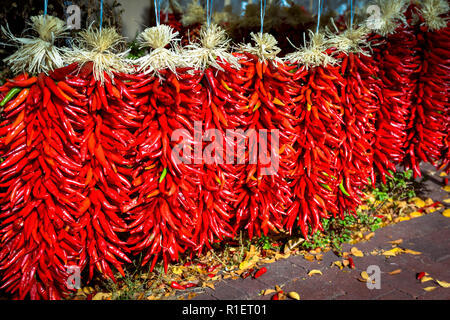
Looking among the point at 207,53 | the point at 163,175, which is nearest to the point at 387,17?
the point at 207,53

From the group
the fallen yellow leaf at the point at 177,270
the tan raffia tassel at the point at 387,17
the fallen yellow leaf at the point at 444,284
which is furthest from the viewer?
the tan raffia tassel at the point at 387,17

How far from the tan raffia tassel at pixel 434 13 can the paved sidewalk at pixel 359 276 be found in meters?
1.78

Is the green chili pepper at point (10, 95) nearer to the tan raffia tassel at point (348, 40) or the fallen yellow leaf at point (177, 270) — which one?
the fallen yellow leaf at point (177, 270)

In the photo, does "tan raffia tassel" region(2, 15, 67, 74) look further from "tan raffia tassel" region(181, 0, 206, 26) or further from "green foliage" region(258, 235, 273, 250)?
"tan raffia tassel" region(181, 0, 206, 26)

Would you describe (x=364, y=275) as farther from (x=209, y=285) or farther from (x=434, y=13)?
(x=434, y=13)

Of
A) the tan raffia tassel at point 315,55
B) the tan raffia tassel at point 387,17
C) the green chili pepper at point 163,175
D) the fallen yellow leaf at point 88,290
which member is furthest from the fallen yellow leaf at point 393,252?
the fallen yellow leaf at point 88,290

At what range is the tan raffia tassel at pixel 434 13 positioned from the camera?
3482 mm

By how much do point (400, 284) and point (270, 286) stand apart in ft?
2.90

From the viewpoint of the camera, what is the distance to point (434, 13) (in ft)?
11.4

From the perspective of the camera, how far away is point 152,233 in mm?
2592

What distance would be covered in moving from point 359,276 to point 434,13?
2.29m

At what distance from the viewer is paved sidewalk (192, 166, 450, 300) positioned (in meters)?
2.70

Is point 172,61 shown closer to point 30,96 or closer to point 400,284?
point 30,96
